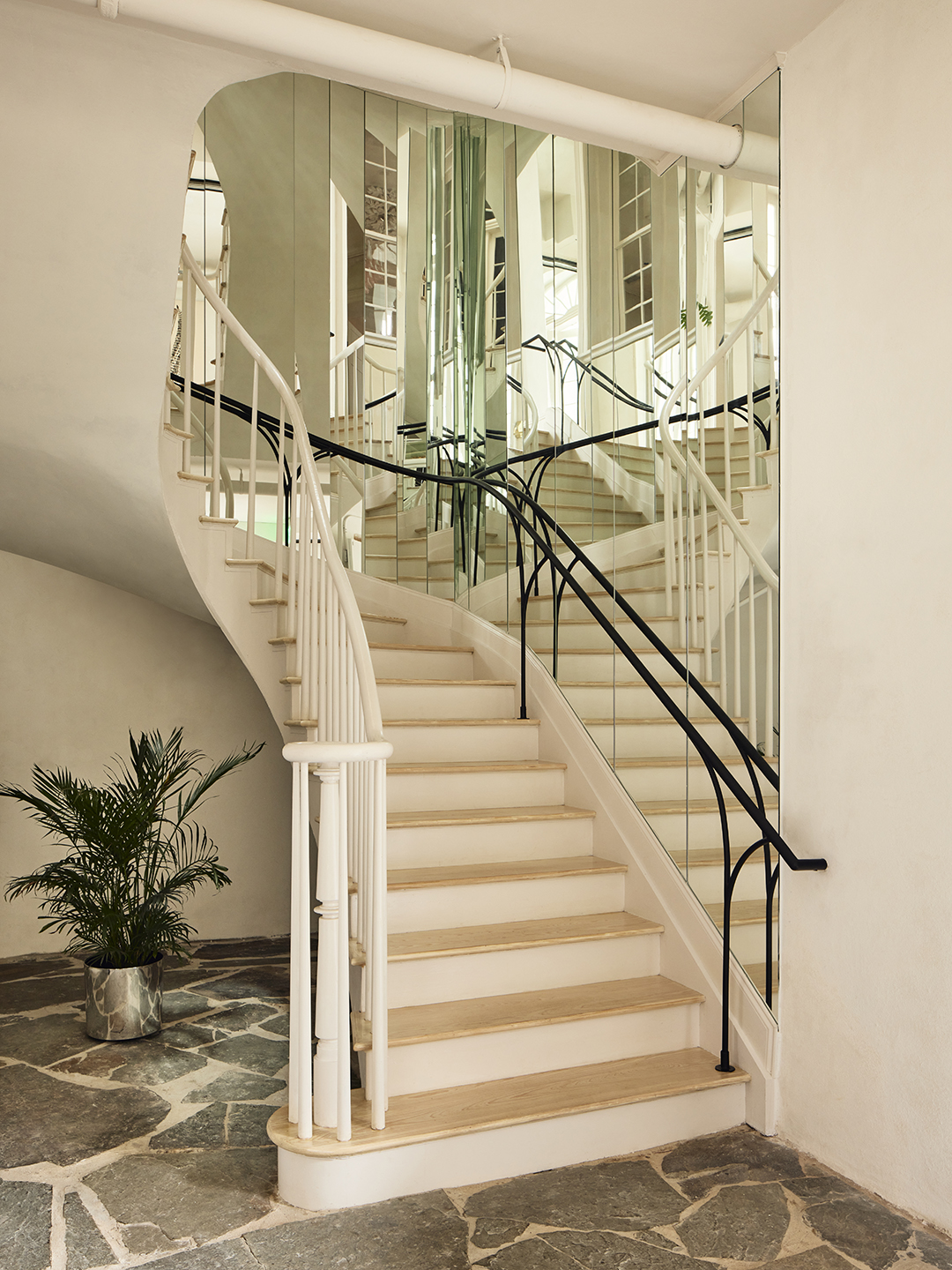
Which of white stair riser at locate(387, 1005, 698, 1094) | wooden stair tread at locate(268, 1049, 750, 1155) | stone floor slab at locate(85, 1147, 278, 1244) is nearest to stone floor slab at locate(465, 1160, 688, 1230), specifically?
wooden stair tread at locate(268, 1049, 750, 1155)

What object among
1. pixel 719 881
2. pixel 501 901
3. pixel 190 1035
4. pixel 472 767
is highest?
pixel 472 767

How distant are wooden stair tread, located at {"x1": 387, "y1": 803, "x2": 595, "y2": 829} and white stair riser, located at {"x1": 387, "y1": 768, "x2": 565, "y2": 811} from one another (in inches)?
1.2

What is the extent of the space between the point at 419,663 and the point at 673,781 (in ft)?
5.48

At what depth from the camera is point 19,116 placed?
2447 mm

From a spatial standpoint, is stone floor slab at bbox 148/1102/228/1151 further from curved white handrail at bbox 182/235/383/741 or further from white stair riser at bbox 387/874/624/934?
curved white handrail at bbox 182/235/383/741

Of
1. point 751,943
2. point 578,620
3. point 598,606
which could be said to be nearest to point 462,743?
point 578,620

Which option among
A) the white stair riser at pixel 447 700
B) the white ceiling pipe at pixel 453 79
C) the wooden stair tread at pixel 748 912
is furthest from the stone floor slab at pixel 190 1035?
the white ceiling pipe at pixel 453 79

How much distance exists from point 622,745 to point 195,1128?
1815 mm

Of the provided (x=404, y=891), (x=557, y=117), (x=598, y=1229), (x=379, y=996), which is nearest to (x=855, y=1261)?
(x=598, y=1229)

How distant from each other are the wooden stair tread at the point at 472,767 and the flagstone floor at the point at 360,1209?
3.69 feet

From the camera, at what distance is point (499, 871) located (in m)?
3.17

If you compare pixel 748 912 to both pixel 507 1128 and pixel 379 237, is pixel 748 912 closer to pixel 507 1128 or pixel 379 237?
pixel 507 1128

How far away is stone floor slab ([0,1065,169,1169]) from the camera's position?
8.40 ft

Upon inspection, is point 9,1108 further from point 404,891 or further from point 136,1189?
point 404,891
